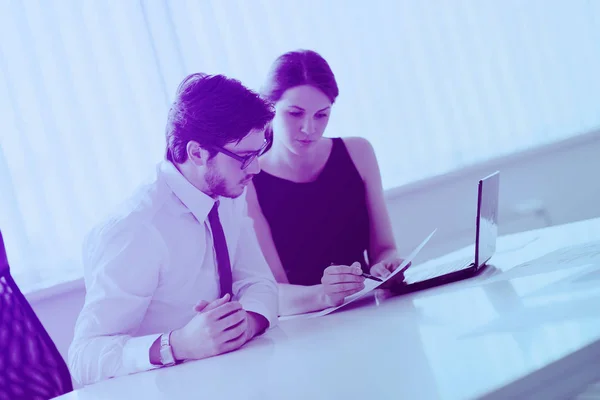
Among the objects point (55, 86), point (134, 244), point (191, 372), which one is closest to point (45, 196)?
point (55, 86)

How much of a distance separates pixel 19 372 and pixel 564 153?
A: 3017 mm

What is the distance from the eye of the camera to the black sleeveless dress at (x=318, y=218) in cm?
232

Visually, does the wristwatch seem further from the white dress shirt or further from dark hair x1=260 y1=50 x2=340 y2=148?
dark hair x1=260 y1=50 x2=340 y2=148

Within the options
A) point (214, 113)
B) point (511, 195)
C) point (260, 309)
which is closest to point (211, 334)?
point (260, 309)

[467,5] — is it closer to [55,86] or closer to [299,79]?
[299,79]

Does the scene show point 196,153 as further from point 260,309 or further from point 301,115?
point 301,115

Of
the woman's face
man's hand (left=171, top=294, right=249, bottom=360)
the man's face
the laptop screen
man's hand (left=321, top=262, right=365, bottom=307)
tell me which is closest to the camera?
man's hand (left=171, top=294, right=249, bottom=360)

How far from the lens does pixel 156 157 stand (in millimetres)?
2602

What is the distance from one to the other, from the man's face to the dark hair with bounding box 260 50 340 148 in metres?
0.52

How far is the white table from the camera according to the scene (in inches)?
25.3

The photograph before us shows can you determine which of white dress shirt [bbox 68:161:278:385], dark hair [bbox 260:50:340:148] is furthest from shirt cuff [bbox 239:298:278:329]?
dark hair [bbox 260:50:340:148]

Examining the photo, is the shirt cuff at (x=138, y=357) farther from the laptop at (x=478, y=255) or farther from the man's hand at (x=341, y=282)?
the laptop at (x=478, y=255)

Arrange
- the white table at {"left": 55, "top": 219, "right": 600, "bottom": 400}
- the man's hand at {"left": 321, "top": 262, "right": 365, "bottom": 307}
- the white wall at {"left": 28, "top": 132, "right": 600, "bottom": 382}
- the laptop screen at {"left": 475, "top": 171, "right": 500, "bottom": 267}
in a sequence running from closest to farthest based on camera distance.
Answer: the white table at {"left": 55, "top": 219, "right": 600, "bottom": 400}, the laptop screen at {"left": 475, "top": 171, "right": 500, "bottom": 267}, the man's hand at {"left": 321, "top": 262, "right": 365, "bottom": 307}, the white wall at {"left": 28, "top": 132, "right": 600, "bottom": 382}

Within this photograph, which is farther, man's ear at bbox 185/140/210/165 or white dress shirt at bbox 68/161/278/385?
man's ear at bbox 185/140/210/165
